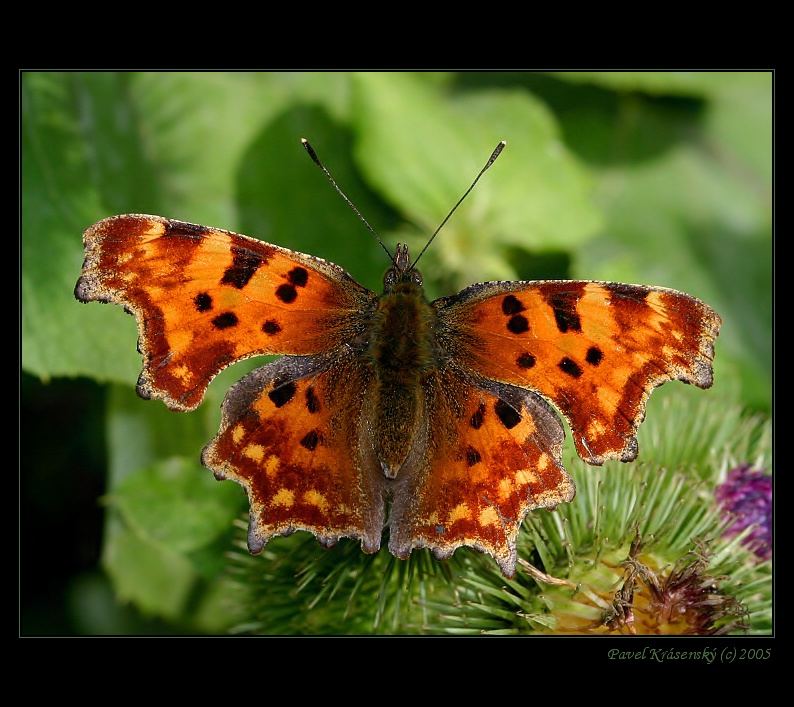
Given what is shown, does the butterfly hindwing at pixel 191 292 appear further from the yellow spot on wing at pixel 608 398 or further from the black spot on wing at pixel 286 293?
the yellow spot on wing at pixel 608 398

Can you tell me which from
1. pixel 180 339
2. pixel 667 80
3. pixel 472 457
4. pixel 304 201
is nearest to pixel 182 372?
pixel 180 339

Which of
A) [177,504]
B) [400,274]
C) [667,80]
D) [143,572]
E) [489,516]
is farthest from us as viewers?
[667,80]

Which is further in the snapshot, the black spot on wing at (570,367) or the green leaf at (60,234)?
the green leaf at (60,234)

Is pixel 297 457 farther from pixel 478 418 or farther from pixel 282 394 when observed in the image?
pixel 478 418

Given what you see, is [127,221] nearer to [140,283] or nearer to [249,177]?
[140,283]

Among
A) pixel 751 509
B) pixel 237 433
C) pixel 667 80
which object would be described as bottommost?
pixel 751 509

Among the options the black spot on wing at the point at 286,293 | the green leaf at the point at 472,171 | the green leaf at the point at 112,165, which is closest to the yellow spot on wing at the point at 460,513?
the black spot on wing at the point at 286,293
